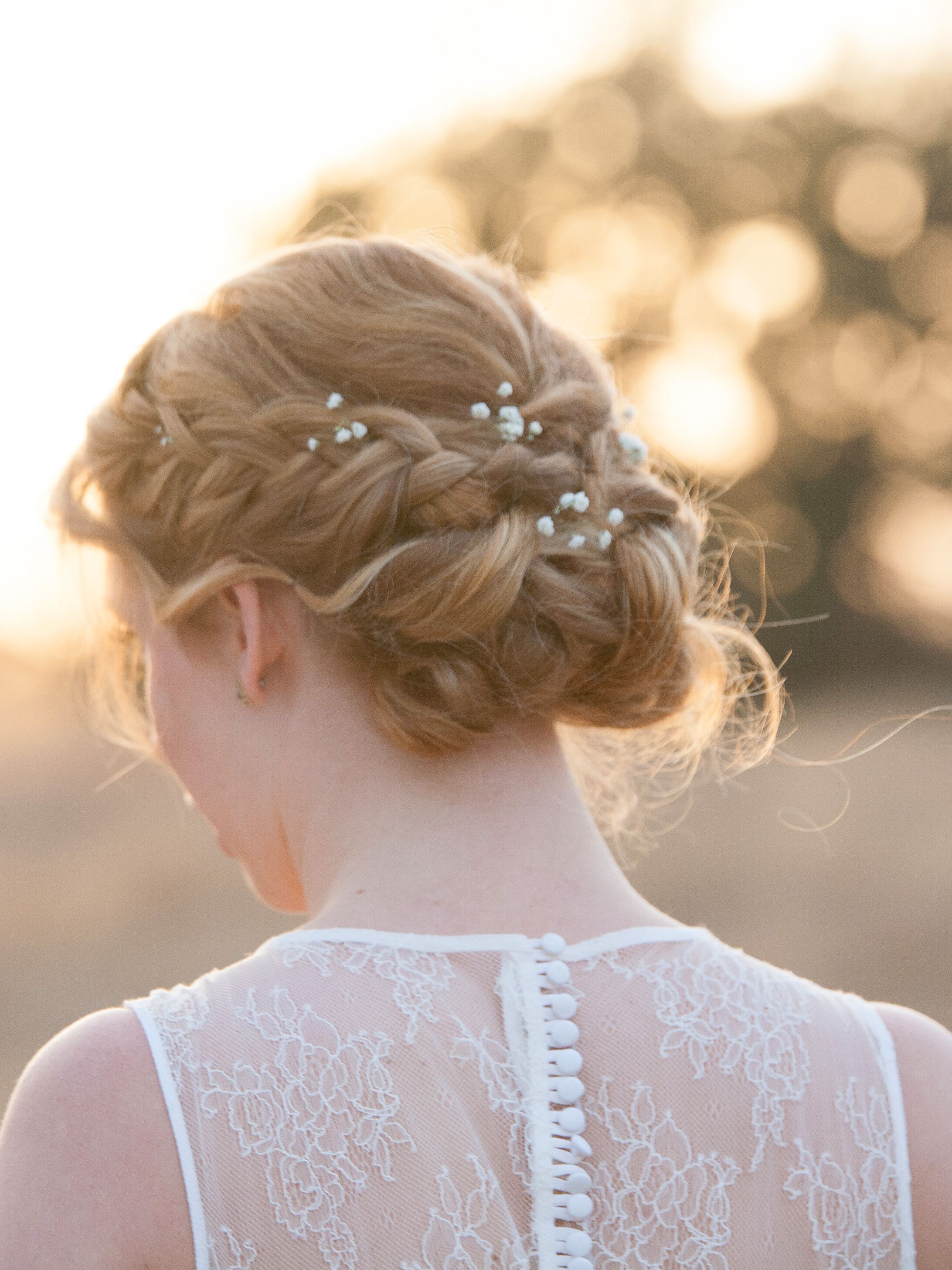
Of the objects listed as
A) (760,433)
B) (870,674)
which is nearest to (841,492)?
(760,433)

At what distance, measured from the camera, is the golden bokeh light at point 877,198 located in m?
19.9

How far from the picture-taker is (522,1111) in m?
1.40

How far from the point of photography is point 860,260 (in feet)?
65.3

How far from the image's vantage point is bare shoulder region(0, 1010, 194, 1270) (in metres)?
1.27

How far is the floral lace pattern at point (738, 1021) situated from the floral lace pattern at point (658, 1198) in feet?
0.22

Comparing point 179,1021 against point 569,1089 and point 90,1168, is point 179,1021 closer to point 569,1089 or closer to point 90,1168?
point 90,1168

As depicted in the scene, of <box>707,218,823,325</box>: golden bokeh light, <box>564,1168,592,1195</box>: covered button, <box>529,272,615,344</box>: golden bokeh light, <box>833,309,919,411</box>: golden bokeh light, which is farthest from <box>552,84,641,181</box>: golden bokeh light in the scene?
<box>564,1168,592,1195</box>: covered button

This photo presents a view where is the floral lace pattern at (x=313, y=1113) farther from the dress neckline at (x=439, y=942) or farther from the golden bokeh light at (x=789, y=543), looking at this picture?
the golden bokeh light at (x=789, y=543)

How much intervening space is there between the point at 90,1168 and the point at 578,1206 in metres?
0.52

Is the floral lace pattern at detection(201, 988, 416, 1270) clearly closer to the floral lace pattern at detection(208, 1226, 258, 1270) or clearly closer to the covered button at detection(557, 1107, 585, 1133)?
the floral lace pattern at detection(208, 1226, 258, 1270)

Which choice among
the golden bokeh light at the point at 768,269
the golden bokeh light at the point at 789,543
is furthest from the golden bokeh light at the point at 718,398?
the golden bokeh light at the point at 768,269

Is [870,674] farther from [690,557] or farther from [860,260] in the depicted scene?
[690,557]

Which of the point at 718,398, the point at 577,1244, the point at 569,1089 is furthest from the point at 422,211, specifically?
the point at 718,398

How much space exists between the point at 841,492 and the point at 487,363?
1861cm
